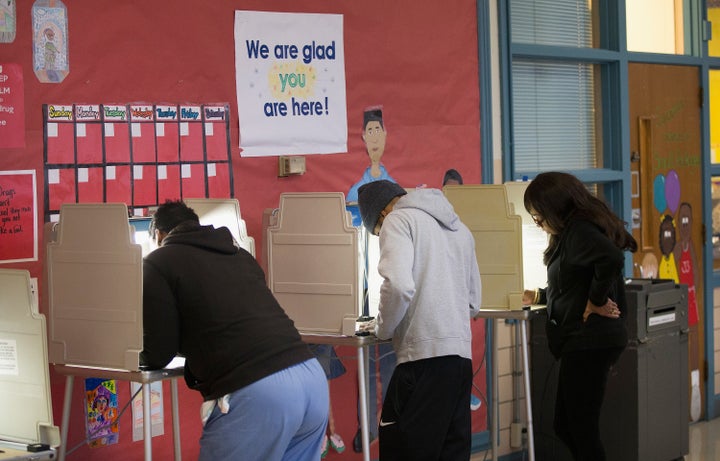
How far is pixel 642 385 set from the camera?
4.83m

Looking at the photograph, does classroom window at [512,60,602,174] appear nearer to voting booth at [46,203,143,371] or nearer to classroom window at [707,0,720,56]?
classroom window at [707,0,720,56]

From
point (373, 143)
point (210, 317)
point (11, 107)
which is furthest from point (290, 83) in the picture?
point (210, 317)

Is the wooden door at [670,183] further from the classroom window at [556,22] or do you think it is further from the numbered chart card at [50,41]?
the numbered chart card at [50,41]

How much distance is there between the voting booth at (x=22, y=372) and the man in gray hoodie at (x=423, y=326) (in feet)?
3.55

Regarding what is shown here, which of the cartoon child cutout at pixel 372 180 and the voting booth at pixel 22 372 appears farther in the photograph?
the cartoon child cutout at pixel 372 180

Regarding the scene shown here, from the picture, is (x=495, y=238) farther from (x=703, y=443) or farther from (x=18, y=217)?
(x=703, y=443)

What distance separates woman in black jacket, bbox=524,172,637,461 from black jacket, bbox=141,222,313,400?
135cm

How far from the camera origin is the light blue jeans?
2.88 m

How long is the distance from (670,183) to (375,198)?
305 cm

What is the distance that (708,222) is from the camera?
630 cm

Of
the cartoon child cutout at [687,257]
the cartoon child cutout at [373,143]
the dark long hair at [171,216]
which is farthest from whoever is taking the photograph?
the cartoon child cutout at [687,257]

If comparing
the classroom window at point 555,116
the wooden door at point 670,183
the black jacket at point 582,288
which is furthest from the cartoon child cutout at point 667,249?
the black jacket at point 582,288

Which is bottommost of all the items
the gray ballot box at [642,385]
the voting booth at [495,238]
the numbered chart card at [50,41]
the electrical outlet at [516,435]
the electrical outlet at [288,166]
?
the electrical outlet at [516,435]

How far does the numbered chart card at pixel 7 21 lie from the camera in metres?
3.60
